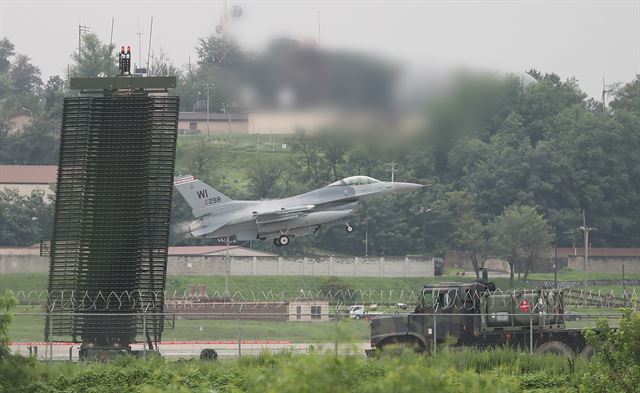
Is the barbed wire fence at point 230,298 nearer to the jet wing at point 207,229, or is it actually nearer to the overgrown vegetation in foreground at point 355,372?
the overgrown vegetation in foreground at point 355,372

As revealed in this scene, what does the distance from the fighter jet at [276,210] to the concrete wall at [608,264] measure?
130ft

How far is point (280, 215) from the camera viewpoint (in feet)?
219

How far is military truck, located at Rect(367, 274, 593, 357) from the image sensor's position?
32.5 meters

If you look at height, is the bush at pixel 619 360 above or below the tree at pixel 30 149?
below

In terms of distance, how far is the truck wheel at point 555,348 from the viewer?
31.2 metres

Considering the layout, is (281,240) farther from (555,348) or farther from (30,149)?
(30,149)

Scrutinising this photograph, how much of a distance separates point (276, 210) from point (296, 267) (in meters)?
25.3

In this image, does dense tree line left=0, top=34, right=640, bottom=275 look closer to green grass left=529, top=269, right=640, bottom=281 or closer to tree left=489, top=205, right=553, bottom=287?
tree left=489, top=205, right=553, bottom=287

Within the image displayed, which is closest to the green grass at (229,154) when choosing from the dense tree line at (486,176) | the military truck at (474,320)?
the dense tree line at (486,176)

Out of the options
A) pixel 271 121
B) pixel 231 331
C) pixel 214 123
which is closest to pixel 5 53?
pixel 214 123

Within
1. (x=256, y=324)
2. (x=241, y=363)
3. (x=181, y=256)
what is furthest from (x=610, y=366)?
(x=181, y=256)

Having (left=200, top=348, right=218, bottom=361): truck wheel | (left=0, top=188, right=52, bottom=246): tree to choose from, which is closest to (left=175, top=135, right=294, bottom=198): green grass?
(left=0, top=188, right=52, bottom=246): tree

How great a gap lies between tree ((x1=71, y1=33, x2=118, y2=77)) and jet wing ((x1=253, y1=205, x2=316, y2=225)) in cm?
6839

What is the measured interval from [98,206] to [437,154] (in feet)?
259
